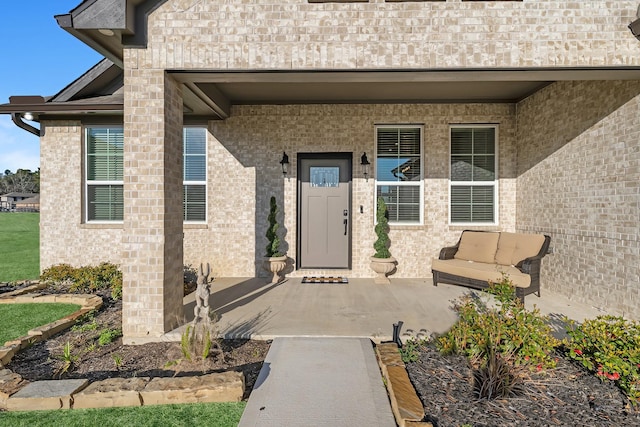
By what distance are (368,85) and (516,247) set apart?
3.77 metres

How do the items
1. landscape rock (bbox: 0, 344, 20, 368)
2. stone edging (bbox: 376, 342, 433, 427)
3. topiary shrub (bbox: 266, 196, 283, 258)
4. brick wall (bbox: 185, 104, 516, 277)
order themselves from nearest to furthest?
stone edging (bbox: 376, 342, 433, 427) < landscape rock (bbox: 0, 344, 20, 368) < topiary shrub (bbox: 266, 196, 283, 258) < brick wall (bbox: 185, 104, 516, 277)

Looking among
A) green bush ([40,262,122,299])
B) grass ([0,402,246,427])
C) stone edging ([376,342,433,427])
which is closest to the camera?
stone edging ([376,342,433,427])

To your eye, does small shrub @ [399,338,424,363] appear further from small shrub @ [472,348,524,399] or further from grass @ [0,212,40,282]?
grass @ [0,212,40,282]

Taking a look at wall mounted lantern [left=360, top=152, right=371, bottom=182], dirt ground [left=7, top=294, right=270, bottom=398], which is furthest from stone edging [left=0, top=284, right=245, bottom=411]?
wall mounted lantern [left=360, top=152, right=371, bottom=182]

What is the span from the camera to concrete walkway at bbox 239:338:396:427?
227cm

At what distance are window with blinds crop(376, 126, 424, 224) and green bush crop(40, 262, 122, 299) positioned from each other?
5.19 meters

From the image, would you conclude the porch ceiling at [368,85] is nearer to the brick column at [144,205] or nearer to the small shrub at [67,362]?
the brick column at [144,205]

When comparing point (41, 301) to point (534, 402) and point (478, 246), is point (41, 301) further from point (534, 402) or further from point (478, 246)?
point (478, 246)

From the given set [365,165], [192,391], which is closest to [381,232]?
[365,165]

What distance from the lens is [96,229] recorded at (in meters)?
6.84

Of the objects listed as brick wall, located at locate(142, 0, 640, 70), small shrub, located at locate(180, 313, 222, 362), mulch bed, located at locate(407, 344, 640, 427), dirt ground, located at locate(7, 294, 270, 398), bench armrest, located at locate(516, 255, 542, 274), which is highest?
brick wall, located at locate(142, 0, 640, 70)

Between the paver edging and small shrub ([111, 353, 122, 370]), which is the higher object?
the paver edging

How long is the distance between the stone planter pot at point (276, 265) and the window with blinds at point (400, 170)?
7.77ft

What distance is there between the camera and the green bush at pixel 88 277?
5.58 m
